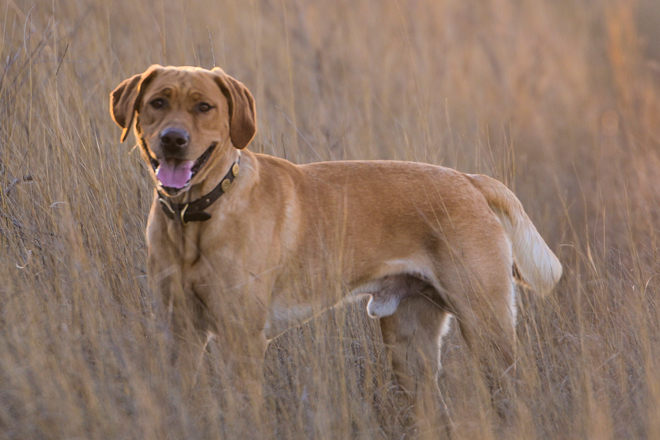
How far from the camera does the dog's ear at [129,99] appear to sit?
2730mm

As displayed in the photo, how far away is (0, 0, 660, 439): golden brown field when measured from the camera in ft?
7.80

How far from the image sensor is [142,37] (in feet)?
14.8

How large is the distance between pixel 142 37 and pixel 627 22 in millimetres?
4548

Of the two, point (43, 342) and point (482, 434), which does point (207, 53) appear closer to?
point (43, 342)

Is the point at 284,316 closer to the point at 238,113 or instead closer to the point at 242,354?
the point at 242,354

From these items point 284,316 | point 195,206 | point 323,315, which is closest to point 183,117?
point 195,206

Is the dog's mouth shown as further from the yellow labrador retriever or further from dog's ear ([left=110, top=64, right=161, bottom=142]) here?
dog's ear ([left=110, top=64, right=161, bottom=142])

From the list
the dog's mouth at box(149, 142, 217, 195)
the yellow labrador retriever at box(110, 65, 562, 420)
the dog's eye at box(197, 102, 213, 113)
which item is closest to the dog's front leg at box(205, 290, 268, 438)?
the yellow labrador retriever at box(110, 65, 562, 420)

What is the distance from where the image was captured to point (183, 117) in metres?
2.61

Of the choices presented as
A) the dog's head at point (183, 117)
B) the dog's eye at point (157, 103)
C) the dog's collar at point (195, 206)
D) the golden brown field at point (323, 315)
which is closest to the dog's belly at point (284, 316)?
the golden brown field at point (323, 315)

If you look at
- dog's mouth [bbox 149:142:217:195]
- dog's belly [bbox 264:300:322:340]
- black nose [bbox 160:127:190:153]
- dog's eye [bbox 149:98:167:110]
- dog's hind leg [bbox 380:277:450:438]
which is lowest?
dog's hind leg [bbox 380:277:450:438]

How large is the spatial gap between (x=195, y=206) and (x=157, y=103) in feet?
1.46

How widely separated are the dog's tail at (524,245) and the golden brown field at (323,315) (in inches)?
8.5

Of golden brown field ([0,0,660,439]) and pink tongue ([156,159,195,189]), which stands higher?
pink tongue ([156,159,195,189])
